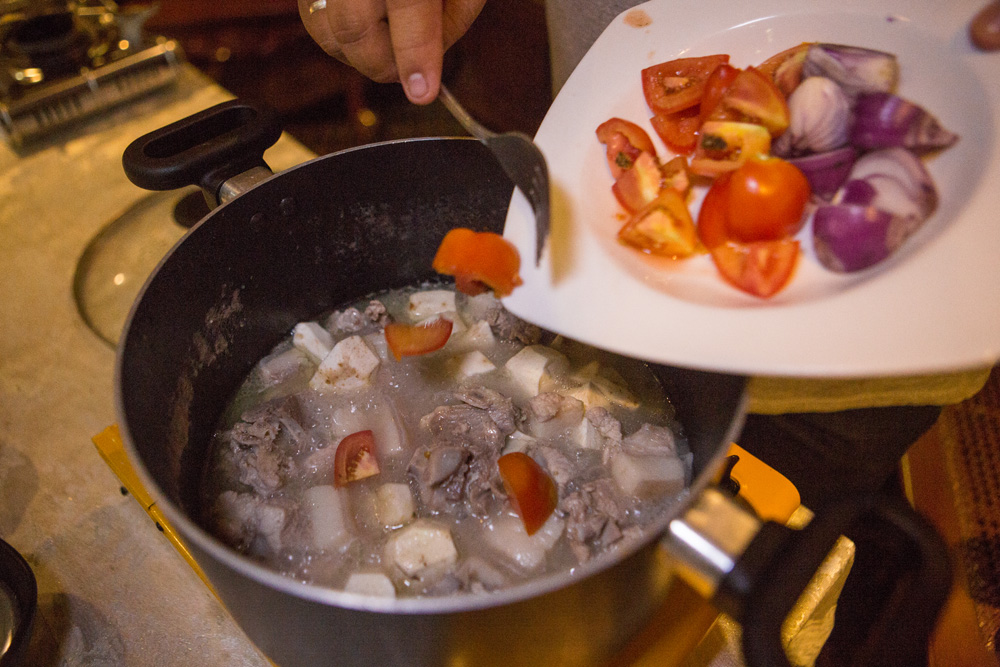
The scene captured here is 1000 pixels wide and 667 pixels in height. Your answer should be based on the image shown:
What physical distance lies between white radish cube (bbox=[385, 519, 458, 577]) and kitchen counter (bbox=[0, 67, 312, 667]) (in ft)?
1.01

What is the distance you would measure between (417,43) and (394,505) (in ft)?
2.52

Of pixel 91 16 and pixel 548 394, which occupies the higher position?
pixel 91 16

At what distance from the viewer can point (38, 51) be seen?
205 centimetres

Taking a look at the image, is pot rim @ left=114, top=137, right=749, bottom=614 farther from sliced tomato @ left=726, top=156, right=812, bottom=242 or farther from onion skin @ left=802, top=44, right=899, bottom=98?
onion skin @ left=802, top=44, right=899, bottom=98

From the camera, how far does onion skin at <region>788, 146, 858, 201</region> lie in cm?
90

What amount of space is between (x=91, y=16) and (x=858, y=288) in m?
2.57

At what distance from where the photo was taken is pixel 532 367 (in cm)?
132

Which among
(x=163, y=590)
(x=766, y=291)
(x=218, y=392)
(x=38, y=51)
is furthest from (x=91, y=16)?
(x=766, y=291)

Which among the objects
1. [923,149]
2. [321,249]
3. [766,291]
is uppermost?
[923,149]

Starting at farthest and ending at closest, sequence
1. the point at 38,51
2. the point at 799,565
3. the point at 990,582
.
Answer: the point at 38,51 → the point at 990,582 → the point at 799,565

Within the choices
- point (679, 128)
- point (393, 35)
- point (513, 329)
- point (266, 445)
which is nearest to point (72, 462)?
point (266, 445)

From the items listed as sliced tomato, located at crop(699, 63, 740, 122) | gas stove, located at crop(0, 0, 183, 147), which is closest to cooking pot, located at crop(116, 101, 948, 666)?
sliced tomato, located at crop(699, 63, 740, 122)

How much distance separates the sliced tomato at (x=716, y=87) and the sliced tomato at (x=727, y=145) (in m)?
0.04

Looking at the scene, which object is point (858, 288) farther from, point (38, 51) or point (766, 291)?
point (38, 51)
